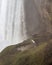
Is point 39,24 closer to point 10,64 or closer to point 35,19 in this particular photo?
point 35,19

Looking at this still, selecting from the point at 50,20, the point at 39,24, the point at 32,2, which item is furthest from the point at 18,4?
the point at 50,20

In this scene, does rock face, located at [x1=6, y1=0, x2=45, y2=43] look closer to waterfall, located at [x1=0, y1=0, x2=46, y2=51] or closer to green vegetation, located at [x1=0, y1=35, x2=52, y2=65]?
waterfall, located at [x1=0, y1=0, x2=46, y2=51]

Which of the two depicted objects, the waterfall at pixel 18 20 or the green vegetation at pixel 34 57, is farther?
the waterfall at pixel 18 20

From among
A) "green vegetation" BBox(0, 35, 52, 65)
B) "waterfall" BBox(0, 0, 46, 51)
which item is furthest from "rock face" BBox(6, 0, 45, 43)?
"green vegetation" BBox(0, 35, 52, 65)

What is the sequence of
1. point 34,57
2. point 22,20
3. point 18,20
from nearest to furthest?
1. point 34,57
2. point 22,20
3. point 18,20

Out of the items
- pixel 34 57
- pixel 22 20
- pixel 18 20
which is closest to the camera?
pixel 34 57

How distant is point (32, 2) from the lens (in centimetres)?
1282

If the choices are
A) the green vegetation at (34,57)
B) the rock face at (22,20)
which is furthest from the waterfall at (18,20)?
the green vegetation at (34,57)

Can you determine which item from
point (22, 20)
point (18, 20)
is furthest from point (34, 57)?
point (18, 20)

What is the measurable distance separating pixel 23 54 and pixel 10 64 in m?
0.44

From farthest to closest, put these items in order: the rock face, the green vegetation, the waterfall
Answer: the waterfall < the rock face < the green vegetation

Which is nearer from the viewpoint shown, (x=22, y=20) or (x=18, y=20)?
(x=22, y=20)

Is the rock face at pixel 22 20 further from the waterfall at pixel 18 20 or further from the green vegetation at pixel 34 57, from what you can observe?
the green vegetation at pixel 34 57

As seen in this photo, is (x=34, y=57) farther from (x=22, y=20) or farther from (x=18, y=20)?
(x=18, y=20)
